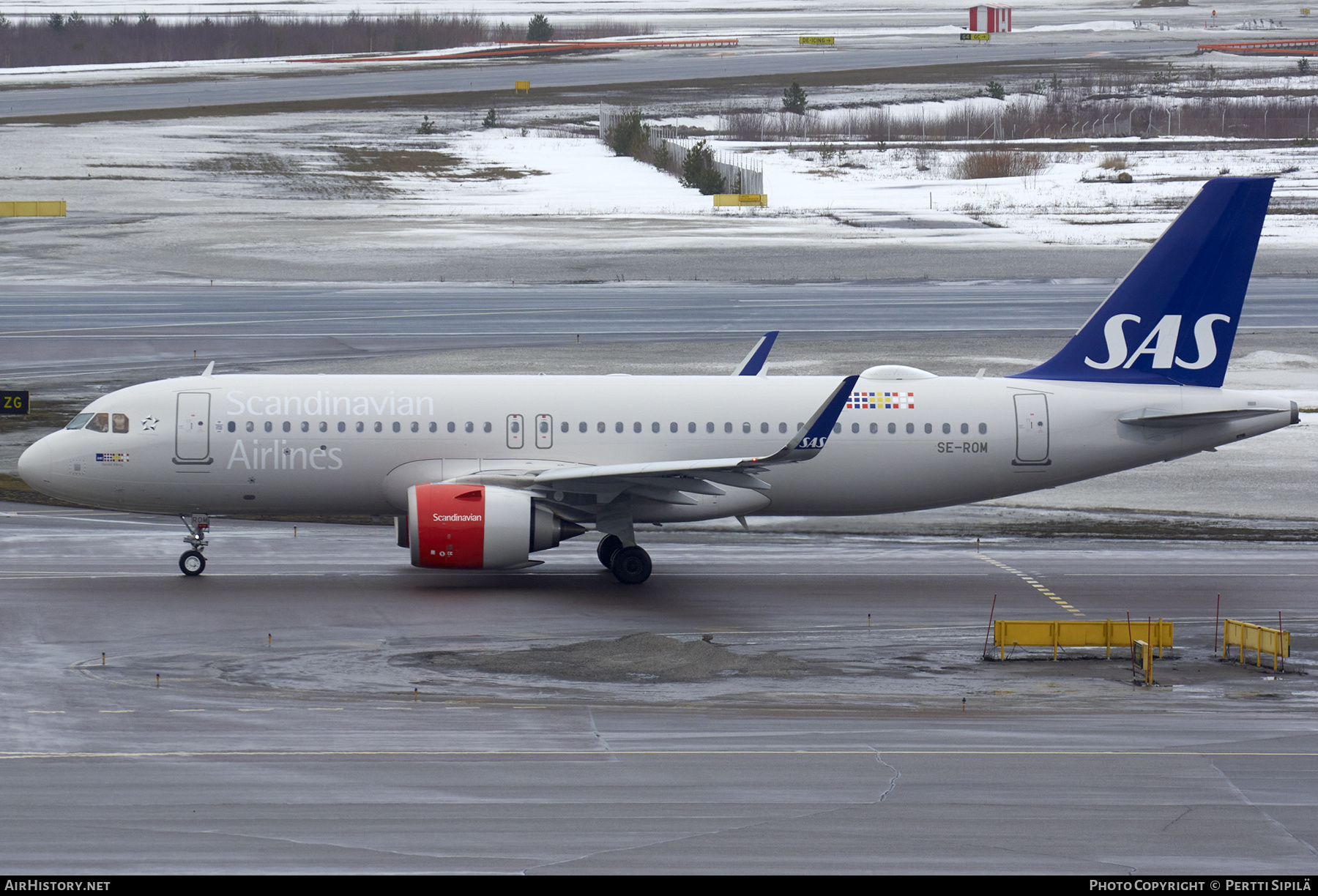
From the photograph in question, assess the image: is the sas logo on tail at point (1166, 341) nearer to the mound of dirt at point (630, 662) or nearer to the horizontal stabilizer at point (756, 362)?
the horizontal stabilizer at point (756, 362)

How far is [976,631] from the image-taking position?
31.2 meters

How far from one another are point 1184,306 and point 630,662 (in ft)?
54.1

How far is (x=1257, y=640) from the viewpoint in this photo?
28797 millimetres

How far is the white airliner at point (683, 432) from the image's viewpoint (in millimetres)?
34906

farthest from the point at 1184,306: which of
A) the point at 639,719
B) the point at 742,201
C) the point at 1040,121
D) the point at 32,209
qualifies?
the point at 1040,121

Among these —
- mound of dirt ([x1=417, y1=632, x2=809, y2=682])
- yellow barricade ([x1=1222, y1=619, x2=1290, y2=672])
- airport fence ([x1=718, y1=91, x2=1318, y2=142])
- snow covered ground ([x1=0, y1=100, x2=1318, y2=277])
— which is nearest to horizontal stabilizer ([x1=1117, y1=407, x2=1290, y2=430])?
yellow barricade ([x1=1222, y1=619, x2=1290, y2=672])

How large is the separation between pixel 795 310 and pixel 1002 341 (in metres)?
11.8

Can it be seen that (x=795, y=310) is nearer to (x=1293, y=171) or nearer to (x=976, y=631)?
(x=976, y=631)

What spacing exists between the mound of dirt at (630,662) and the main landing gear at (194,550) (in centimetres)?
912

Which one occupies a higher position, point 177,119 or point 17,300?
point 177,119

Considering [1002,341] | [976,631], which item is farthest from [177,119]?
[976,631]

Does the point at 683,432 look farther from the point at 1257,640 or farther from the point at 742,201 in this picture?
the point at 742,201

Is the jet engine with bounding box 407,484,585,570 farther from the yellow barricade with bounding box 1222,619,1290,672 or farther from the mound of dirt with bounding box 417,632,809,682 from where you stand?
the yellow barricade with bounding box 1222,619,1290,672

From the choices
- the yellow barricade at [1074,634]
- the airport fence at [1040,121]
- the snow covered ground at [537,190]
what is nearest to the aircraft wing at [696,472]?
the yellow barricade at [1074,634]
